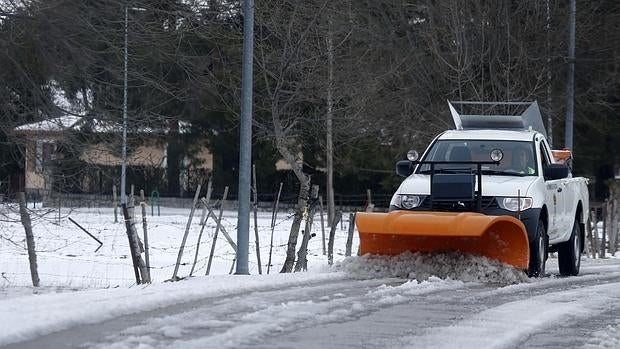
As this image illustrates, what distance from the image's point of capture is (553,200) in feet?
46.6

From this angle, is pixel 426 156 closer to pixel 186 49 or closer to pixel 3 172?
pixel 186 49

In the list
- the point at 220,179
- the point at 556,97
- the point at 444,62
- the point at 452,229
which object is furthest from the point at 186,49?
the point at 220,179

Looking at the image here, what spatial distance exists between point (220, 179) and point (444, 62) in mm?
27001

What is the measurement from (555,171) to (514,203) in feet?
4.27

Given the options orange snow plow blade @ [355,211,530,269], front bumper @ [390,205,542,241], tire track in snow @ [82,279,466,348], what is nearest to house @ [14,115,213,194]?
orange snow plow blade @ [355,211,530,269]

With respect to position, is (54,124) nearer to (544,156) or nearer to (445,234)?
(544,156)

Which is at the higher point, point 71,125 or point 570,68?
point 570,68

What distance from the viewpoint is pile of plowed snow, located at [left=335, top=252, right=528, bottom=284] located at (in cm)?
1227

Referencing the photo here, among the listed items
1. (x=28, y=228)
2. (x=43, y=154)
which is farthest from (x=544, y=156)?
(x=43, y=154)

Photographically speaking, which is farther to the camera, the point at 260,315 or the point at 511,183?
the point at 511,183

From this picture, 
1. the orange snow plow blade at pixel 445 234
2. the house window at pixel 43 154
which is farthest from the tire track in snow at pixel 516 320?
the house window at pixel 43 154

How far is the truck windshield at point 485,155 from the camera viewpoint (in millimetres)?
14062

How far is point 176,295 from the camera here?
388 inches

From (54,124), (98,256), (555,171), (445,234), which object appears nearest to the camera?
(445,234)
